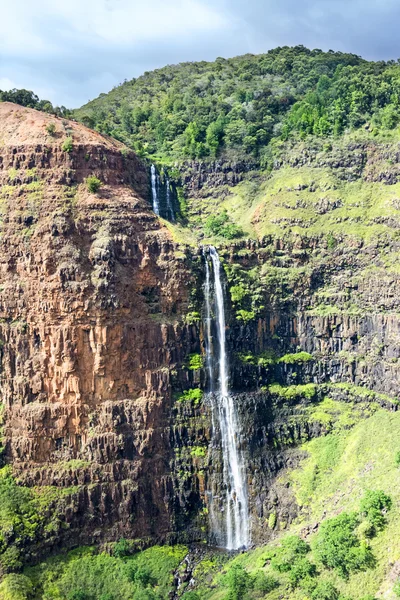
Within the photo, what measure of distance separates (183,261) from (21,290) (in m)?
14.0

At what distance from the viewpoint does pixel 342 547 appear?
1874 inches

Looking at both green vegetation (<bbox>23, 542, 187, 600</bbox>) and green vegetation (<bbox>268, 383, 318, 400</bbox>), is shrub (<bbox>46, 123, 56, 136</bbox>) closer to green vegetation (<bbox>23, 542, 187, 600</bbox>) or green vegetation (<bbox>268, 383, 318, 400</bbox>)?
green vegetation (<bbox>268, 383, 318, 400</bbox>)

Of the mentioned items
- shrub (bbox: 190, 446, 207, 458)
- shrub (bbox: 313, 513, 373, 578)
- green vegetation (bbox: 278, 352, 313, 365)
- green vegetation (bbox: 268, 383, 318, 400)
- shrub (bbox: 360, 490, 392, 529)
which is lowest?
shrub (bbox: 313, 513, 373, 578)

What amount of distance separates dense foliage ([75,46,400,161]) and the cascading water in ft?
65.9

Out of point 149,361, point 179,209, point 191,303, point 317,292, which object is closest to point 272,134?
point 179,209

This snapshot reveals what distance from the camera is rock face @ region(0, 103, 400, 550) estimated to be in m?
57.0

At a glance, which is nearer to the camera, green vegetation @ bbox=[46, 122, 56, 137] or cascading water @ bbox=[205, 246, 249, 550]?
cascading water @ bbox=[205, 246, 249, 550]

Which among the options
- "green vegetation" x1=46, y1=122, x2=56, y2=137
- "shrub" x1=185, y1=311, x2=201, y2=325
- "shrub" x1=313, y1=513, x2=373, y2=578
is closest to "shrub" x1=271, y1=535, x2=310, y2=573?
"shrub" x1=313, y1=513, x2=373, y2=578

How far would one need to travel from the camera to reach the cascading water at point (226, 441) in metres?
59.5

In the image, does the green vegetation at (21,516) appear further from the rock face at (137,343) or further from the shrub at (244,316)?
the shrub at (244,316)

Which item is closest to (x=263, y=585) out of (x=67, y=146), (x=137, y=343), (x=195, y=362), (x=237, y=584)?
(x=237, y=584)

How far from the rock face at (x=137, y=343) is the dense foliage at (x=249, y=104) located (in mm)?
14569

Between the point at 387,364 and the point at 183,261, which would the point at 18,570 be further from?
the point at 387,364

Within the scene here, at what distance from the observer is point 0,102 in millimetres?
68875
